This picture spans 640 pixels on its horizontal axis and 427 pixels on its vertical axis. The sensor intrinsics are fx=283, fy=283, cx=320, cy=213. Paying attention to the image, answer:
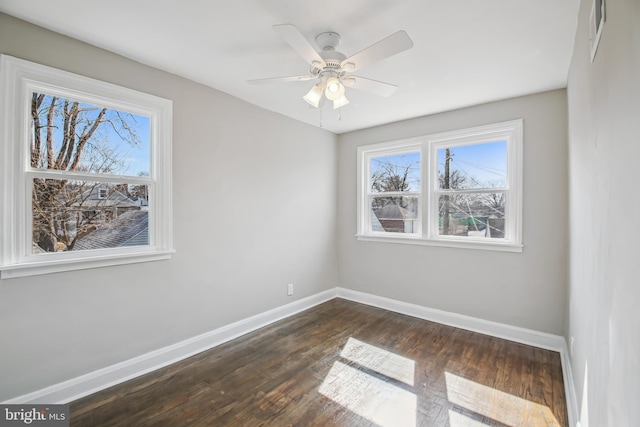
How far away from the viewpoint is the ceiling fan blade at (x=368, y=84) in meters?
2.03

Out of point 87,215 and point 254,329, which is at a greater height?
point 87,215

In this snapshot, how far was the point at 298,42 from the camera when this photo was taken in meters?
1.63

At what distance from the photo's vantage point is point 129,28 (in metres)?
1.91

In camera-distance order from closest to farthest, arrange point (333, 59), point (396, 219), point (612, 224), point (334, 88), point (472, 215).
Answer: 1. point (612, 224)
2. point (333, 59)
3. point (334, 88)
4. point (472, 215)
5. point (396, 219)

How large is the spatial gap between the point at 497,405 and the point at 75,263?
3203 millimetres

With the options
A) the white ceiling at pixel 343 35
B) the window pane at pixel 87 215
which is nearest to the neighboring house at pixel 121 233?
the window pane at pixel 87 215

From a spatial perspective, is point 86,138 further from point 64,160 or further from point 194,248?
point 194,248

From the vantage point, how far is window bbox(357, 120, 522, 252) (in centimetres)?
310

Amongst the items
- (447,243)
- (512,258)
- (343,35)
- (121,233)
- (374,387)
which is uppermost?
(343,35)

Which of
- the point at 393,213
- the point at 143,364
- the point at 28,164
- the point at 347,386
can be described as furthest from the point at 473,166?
the point at 28,164

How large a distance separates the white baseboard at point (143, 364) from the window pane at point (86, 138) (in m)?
1.54

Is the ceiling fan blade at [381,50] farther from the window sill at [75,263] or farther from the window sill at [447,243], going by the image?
the window sill at [447,243]

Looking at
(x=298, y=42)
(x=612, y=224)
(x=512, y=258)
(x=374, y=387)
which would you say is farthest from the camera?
(x=512, y=258)

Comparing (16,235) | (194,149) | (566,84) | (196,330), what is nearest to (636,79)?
(566,84)
